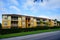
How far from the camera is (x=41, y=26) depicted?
5.10m

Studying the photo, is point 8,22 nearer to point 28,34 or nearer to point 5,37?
point 5,37

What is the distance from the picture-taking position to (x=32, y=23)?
189 inches

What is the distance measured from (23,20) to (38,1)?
202 centimetres

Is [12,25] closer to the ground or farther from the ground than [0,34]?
farther from the ground

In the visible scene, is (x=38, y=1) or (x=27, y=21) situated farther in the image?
(x=27, y=21)

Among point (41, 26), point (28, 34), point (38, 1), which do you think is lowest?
point (28, 34)

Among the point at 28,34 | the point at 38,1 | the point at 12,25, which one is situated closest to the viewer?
the point at 38,1

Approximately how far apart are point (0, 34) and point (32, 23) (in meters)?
1.37

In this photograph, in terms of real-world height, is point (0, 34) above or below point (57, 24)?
below

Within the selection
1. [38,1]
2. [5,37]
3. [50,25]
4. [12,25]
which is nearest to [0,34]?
[5,37]

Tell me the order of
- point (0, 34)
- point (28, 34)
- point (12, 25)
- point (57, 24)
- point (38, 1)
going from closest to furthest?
point (38, 1)
point (57, 24)
point (12, 25)
point (0, 34)
point (28, 34)

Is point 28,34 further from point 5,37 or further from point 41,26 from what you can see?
point 41,26

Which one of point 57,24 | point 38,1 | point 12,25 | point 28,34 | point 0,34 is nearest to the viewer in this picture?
point 38,1

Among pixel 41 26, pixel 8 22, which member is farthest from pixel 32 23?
pixel 8 22
